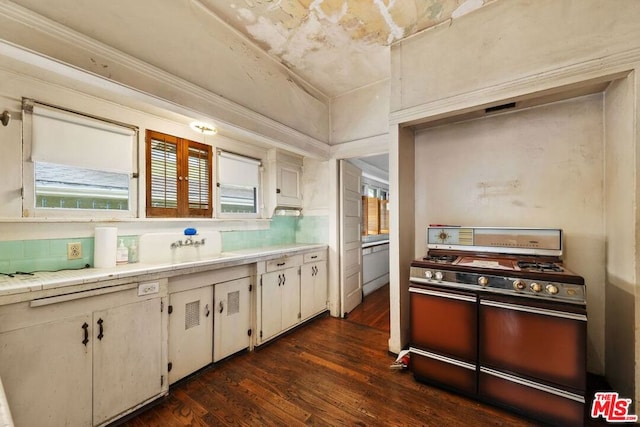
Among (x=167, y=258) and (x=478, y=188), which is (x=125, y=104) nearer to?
(x=167, y=258)

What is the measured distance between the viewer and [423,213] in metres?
2.85

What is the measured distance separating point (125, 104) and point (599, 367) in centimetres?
446

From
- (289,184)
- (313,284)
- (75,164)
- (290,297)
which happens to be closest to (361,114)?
(289,184)

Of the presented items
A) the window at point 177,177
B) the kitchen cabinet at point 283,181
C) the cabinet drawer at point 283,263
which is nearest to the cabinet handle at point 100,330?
the window at point 177,177

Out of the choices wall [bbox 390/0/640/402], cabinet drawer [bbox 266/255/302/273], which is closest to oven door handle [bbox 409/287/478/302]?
wall [bbox 390/0/640/402]

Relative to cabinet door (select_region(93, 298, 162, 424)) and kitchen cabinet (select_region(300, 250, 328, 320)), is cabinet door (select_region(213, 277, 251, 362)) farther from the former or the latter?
kitchen cabinet (select_region(300, 250, 328, 320))

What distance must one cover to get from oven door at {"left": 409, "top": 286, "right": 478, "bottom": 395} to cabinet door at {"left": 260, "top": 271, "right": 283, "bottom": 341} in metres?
1.40

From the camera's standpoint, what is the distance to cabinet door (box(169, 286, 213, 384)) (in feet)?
6.70

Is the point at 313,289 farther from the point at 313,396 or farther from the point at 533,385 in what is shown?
the point at 533,385

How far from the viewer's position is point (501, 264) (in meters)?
2.01

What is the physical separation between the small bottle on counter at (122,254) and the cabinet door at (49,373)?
2.03 ft

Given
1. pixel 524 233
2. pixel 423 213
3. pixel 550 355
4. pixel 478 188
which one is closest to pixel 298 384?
pixel 550 355

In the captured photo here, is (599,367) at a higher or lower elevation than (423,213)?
lower

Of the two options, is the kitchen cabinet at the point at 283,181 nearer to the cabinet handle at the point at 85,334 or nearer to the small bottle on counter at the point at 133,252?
the small bottle on counter at the point at 133,252
